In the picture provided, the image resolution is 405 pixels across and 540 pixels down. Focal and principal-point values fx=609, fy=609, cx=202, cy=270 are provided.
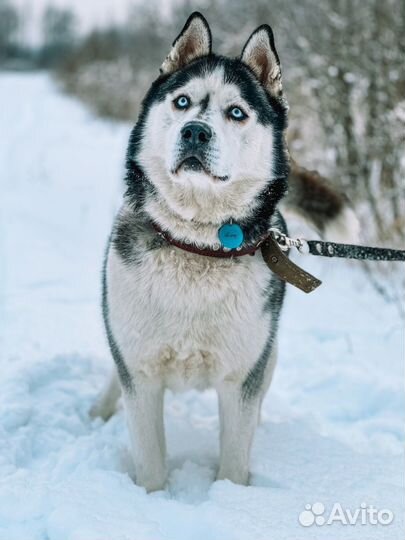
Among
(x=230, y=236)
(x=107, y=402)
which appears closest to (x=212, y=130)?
(x=230, y=236)

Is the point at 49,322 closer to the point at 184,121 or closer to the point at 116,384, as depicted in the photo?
the point at 116,384

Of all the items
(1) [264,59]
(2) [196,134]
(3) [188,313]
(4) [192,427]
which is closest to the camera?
(2) [196,134]

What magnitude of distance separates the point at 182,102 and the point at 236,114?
208mm

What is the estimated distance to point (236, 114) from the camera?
225 centimetres

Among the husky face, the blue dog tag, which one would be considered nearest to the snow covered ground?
the blue dog tag

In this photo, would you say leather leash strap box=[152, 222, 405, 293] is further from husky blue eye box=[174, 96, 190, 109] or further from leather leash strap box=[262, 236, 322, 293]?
husky blue eye box=[174, 96, 190, 109]

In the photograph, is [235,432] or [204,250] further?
[235,432]

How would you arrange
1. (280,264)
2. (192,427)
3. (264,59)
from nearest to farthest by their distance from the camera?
(280,264)
(264,59)
(192,427)

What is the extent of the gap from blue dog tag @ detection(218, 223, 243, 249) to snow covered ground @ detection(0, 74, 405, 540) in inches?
35.5

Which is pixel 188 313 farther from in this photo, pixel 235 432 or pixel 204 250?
pixel 235 432

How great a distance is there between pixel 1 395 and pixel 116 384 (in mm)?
535

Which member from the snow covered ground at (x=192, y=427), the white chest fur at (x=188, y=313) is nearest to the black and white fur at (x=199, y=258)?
the white chest fur at (x=188, y=313)

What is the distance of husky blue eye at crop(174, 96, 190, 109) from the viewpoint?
2.26 meters

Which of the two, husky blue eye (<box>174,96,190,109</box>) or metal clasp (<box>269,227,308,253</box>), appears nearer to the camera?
husky blue eye (<box>174,96,190,109</box>)
